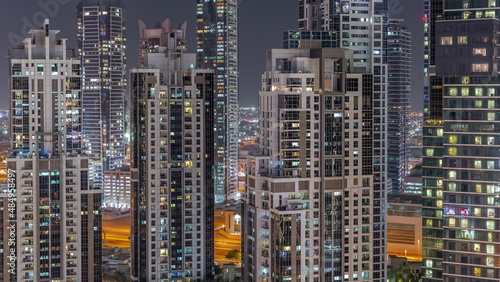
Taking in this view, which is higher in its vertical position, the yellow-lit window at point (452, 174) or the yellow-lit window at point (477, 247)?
the yellow-lit window at point (452, 174)

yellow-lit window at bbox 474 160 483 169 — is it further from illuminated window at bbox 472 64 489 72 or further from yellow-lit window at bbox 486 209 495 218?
illuminated window at bbox 472 64 489 72

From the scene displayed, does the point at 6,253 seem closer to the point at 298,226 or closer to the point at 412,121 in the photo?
the point at 298,226

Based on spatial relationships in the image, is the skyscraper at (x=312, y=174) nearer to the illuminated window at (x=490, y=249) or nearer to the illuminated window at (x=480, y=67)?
the illuminated window at (x=480, y=67)

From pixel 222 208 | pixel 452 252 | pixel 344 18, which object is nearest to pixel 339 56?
pixel 344 18

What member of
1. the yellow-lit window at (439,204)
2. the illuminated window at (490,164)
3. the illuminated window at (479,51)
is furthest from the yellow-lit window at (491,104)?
the yellow-lit window at (439,204)

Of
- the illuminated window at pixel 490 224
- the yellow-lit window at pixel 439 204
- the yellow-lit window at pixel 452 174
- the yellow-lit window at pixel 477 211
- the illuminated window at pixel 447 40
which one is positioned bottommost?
the illuminated window at pixel 490 224

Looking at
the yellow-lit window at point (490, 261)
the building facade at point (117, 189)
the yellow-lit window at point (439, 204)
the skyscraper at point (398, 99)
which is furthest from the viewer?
the building facade at point (117, 189)

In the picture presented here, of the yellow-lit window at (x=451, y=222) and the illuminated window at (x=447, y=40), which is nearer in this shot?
the yellow-lit window at (x=451, y=222)
